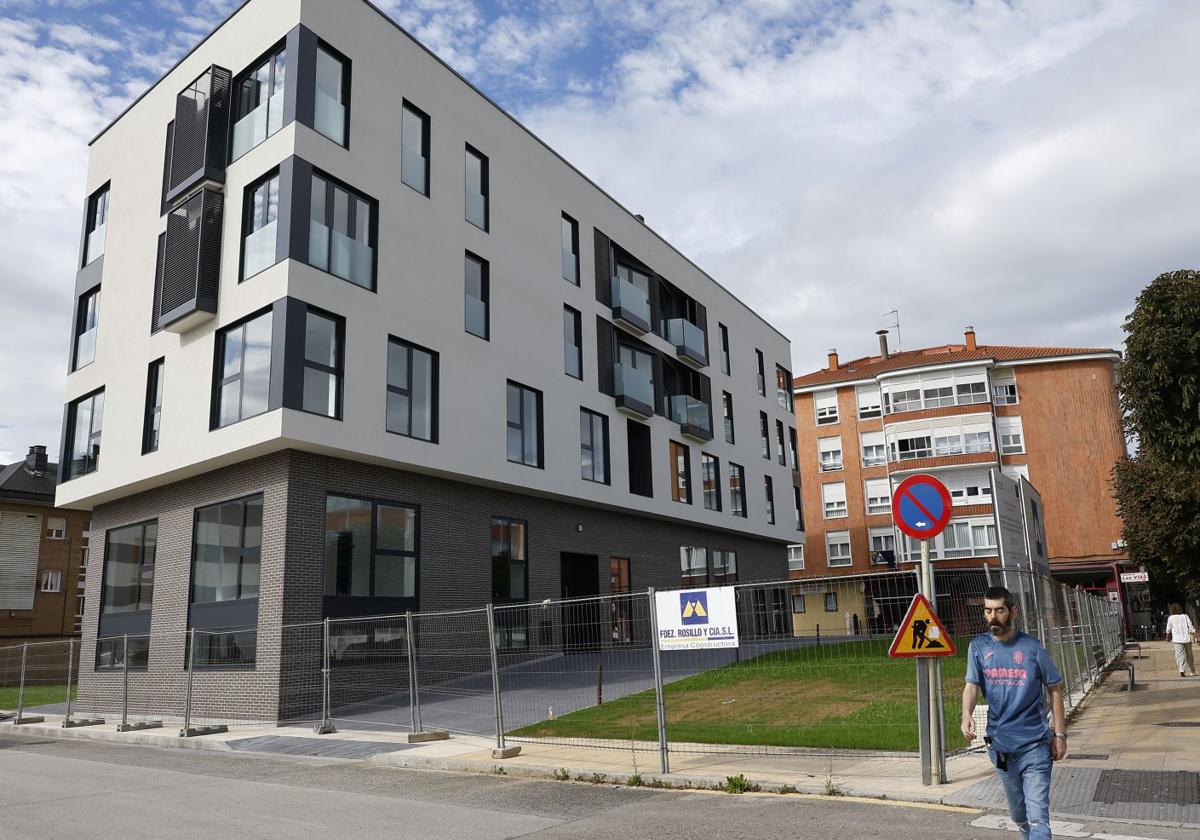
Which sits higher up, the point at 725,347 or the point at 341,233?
the point at 725,347

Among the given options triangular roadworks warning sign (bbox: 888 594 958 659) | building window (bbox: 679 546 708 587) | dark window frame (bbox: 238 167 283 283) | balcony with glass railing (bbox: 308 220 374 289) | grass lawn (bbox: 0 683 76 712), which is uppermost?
dark window frame (bbox: 238 167 283 283)

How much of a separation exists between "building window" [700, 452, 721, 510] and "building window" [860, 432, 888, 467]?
991 inches

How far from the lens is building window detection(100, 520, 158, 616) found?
22.0m

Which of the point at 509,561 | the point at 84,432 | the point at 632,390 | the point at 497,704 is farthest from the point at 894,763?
the point at 84,432

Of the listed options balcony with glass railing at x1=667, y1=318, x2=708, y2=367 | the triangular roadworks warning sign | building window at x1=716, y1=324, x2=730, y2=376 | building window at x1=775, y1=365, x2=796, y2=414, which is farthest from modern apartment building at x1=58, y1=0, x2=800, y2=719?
building window at x1=775, y1=365, x2=796, y2=414

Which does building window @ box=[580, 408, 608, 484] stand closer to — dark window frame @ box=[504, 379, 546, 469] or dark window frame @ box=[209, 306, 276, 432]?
dark window frame @ box=[504, 379, 546, 469]

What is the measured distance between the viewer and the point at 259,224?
64.4ft

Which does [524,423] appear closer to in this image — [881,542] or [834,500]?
[881,542]

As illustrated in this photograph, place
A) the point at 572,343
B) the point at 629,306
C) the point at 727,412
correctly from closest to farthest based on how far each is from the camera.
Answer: the point at 572,343, the point at 629,306, the point at 727,412

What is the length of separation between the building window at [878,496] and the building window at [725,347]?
2256 cm

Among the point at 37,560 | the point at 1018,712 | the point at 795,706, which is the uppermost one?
the point at 37,560

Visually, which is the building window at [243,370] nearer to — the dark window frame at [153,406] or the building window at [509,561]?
the dark window frame at [153,406]

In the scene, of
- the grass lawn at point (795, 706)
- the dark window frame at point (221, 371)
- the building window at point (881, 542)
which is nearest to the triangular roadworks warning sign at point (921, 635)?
the grass lawn at point (795, 706)

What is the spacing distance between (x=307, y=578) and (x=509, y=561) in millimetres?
6488
